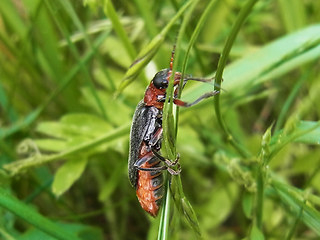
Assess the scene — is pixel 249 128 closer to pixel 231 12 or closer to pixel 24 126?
pixel 231 12

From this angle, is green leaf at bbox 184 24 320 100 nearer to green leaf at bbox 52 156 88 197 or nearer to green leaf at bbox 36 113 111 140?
green leaf at bbox 36 113 111 140

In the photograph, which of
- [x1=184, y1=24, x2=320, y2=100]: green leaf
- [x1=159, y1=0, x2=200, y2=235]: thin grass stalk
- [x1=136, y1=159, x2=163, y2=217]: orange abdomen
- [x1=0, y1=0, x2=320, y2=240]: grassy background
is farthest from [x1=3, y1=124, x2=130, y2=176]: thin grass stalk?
[x1=159, y1=0, x2=200, y2=235]: thin grass stalk

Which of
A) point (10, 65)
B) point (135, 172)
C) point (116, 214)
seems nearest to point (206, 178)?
point (116, 214)

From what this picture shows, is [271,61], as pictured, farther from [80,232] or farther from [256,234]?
[80,232]

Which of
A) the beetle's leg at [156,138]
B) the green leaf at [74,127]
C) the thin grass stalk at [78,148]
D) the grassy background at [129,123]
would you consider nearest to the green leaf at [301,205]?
A: the grassy background at [129,123]

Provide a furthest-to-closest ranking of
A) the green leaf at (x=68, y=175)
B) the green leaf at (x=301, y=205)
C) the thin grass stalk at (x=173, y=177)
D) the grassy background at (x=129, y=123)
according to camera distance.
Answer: the green leaf at (x=68, y=175) → the grassy background at (x=129, y=123) → the green leaf at (x=301, y=205) → the thin grass stalk at (x=173, y=177)

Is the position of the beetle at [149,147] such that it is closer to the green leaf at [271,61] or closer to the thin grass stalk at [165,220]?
the green leaf at [271,61]
